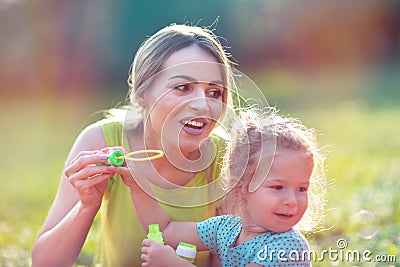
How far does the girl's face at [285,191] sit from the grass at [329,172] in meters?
0.78

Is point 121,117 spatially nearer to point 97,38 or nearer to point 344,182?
point 344,182

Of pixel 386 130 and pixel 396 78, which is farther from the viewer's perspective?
pixel 396 78

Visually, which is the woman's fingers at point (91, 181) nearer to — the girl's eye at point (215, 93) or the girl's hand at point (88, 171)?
the girl's hand at point (88, 171)

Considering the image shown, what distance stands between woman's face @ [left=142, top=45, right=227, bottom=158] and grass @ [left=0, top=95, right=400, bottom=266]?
3.15 feet

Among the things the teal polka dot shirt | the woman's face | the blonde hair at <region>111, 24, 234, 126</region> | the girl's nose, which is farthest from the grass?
the blonde hair at <region>111, 24, 234, 126</region>

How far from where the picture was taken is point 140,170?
10.9 feet

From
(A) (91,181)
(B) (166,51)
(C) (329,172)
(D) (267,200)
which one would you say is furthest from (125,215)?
(C) (329,172)

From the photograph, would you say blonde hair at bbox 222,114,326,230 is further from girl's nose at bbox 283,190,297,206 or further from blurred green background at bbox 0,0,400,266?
blurred green background at bbox 0,0,400,266

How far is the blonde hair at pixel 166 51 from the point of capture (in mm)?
3322

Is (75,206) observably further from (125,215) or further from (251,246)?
(251,246)

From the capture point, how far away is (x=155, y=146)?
3443 mm

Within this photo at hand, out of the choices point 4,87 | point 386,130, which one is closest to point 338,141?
point 386,130

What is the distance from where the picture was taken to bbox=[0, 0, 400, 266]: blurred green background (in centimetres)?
1101

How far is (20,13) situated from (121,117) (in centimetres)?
Result: 1242
